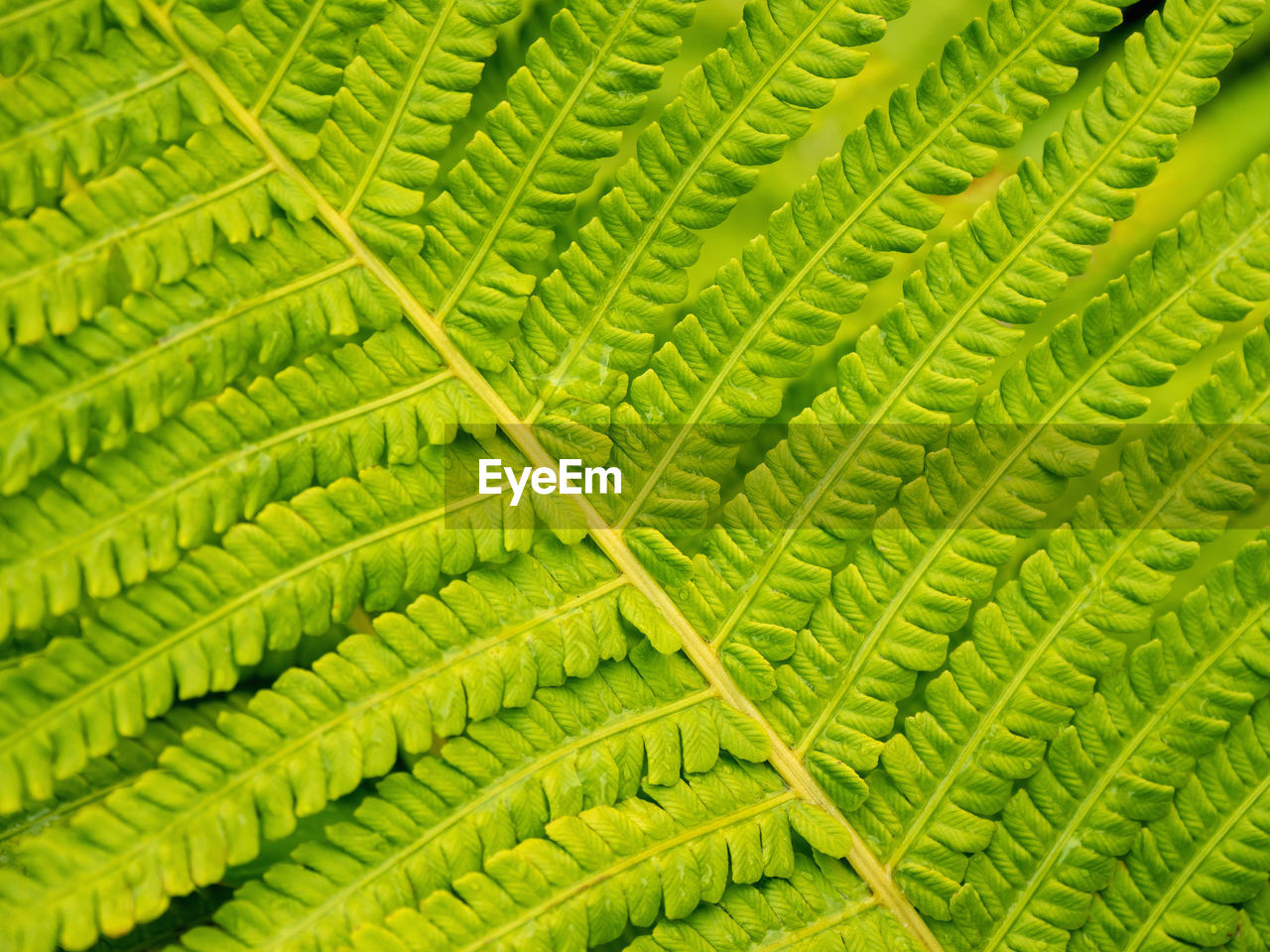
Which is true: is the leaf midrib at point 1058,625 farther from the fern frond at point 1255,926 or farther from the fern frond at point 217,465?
the fern frond at point 217,465

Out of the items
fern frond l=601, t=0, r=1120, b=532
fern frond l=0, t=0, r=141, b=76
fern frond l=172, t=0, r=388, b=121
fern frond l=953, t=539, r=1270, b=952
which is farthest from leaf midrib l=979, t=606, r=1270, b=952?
fern frond l=0, t=0, r=141, b=76

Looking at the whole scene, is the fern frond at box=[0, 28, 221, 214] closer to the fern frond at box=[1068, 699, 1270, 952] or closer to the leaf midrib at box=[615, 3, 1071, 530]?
the leaf midrib at box=[615, 3, 1071, 530]

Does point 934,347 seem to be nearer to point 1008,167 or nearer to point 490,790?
point 1008,167

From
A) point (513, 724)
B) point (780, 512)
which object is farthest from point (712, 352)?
point (513, 724)

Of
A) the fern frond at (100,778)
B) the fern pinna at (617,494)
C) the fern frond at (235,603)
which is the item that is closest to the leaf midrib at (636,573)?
the fern pinna at (617,494)

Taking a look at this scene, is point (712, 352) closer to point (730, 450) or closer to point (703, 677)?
point (730, 450)

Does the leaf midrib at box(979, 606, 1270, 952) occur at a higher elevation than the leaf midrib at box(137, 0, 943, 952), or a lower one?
lower

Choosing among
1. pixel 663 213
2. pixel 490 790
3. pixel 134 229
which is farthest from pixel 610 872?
pixel 134 229
